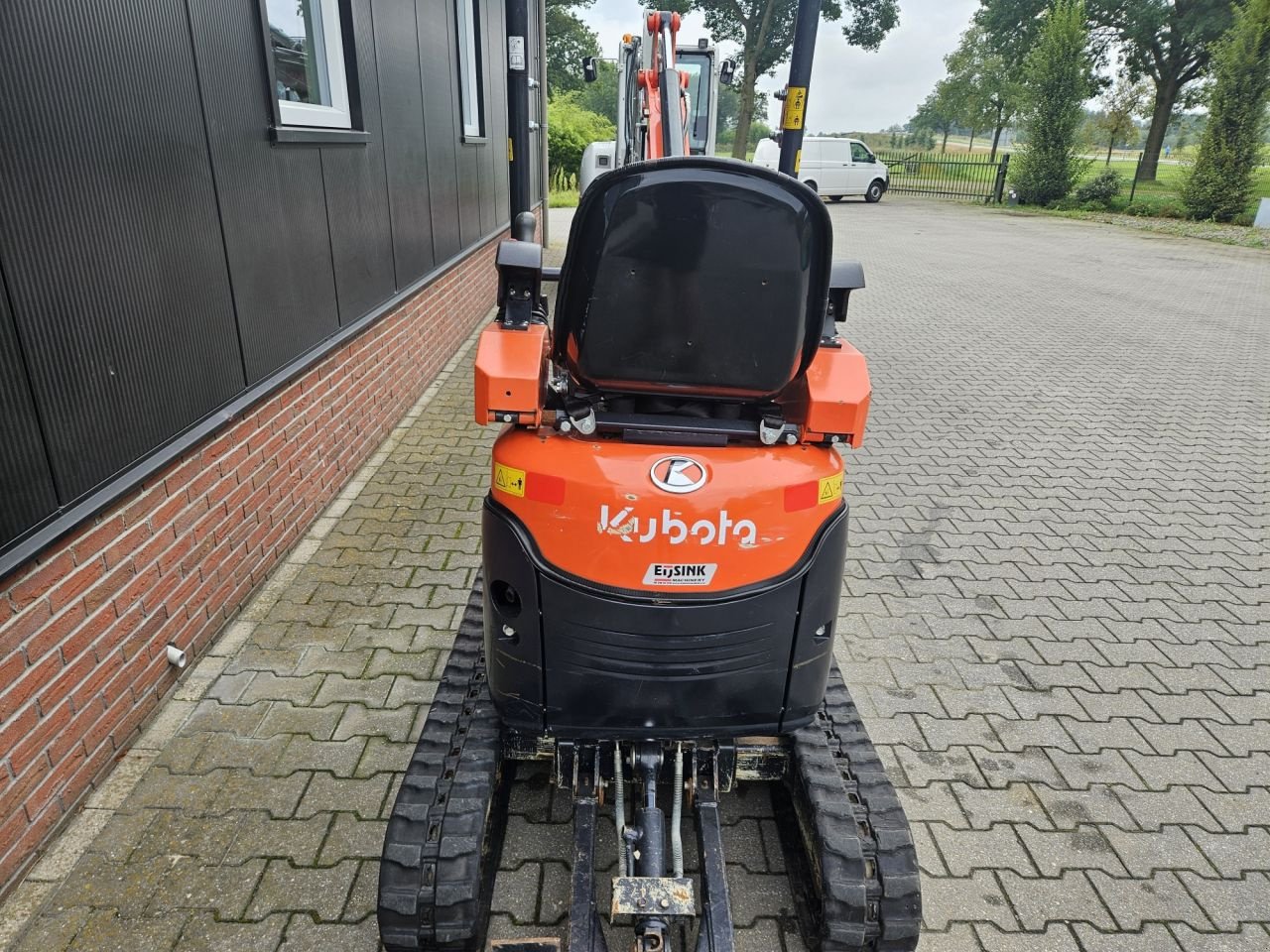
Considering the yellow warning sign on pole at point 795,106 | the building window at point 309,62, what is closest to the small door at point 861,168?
the yellow warning sign on pole at point 795,106

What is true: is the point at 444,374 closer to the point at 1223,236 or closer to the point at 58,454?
the point at 58,454

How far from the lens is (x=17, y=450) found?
239 cm

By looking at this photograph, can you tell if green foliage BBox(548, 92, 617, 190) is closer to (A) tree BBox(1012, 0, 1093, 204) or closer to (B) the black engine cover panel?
(A) tree BBox(1012, 0, 1093, 204)

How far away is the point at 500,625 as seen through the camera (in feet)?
7.34

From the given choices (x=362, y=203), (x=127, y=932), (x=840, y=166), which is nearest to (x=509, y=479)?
(x=127, y=932)

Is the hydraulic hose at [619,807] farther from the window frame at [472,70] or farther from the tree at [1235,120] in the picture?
the tree at [1235,120]

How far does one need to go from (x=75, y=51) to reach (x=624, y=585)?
249cm

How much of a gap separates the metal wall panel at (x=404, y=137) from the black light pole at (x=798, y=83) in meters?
→ 2.78

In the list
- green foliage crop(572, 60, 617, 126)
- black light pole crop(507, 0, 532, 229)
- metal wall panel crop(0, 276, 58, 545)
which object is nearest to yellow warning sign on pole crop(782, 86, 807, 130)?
black light pole crop(507, 0, 532, 229)

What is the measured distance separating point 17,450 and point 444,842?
1681 mm

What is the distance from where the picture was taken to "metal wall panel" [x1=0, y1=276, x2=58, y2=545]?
233 centimetres

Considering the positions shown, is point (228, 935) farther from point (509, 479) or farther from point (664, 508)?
point (664, 508)

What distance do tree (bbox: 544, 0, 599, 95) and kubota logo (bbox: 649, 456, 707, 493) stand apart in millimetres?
47165

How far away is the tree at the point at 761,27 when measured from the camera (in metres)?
36.3
